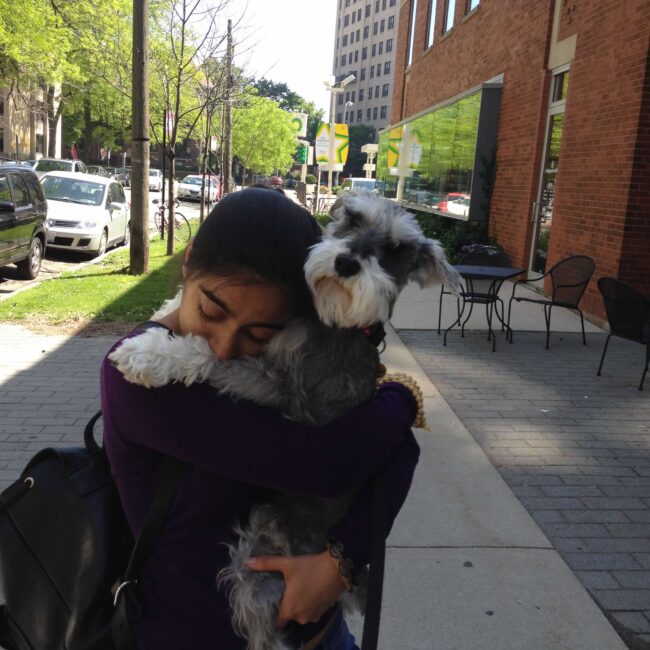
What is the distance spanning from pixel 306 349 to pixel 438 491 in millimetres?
3082

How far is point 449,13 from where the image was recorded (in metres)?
18.0

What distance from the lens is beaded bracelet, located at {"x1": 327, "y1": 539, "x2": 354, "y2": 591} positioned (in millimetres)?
1401

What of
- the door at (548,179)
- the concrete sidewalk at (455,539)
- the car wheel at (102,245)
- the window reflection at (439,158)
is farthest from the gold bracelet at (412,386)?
the car wheel at (102,245)

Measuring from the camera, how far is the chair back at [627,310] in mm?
6348

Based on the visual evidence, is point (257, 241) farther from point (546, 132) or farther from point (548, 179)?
point (546, 132)

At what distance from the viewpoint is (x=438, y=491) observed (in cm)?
433

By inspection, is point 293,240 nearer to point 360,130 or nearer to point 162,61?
point 162,61

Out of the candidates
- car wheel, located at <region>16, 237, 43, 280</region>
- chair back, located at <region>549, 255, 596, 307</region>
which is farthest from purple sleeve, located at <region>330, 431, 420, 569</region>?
car wheel, located at <region>16, 237, 43, 280</region>

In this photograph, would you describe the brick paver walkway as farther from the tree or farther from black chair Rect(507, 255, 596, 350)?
the tree

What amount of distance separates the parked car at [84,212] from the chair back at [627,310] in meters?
10.6

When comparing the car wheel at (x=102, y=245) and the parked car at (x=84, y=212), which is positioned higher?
the parked car at (x=84, y=212)

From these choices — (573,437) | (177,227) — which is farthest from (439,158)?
(573,437)

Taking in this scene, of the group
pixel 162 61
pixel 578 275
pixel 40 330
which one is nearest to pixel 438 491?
pixel 578 275

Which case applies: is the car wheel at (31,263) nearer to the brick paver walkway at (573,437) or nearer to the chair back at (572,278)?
the brick paver walkway at (573,437)
